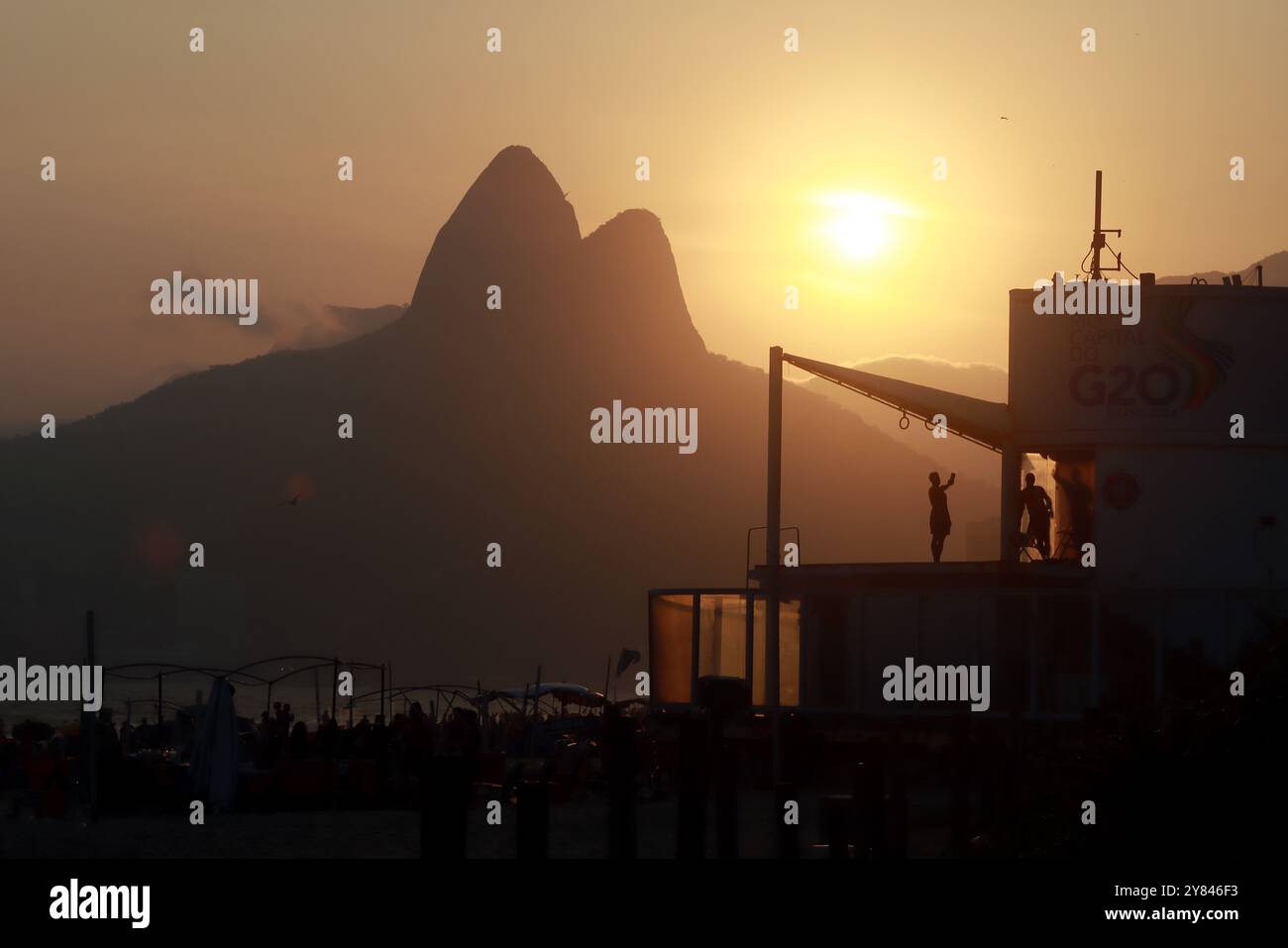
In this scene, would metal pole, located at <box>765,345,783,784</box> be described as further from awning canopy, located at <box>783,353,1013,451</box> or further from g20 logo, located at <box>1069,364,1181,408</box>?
g20 logo, located at <box>1069,364,1181,408</box>

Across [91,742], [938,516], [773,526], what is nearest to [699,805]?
[91,742]

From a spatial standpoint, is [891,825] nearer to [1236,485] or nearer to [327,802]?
[327,802]

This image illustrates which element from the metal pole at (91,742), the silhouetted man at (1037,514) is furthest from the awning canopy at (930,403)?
the metal pole at (91,742)

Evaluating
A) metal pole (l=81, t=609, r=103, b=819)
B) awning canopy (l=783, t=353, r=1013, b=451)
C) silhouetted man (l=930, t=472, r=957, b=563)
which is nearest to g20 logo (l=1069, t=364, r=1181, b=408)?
awning canopy (l=783, t=353, r=1013, b=451)

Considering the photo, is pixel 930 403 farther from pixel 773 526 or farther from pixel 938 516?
pixel 773 526

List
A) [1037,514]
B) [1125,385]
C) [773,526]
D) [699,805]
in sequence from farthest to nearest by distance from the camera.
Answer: [1037,514]
[1125,385]
[773,526]
[699,805]

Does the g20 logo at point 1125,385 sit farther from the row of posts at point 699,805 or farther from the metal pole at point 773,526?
the row of posts at point 699,805
